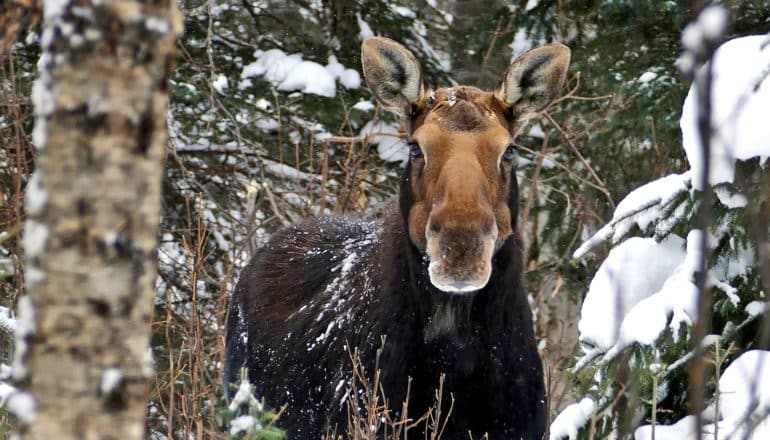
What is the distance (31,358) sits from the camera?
1.85m

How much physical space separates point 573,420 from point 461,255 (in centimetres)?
166

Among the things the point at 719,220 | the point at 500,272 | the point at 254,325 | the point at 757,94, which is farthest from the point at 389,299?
the point at 757,94

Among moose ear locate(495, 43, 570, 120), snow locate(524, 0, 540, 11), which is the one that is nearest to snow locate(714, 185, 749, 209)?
moose ear locate(495, 43, 570, 120)

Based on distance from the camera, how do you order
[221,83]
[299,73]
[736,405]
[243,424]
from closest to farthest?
[243,424] → [736,405] → [299,73] → [221,83]

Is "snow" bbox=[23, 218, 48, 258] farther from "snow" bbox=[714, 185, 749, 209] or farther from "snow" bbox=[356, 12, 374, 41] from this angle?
"snow" bbox=[356, 12, 374, 41]

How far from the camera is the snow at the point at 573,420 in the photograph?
5539 millimetres

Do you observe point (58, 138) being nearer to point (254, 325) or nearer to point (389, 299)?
point (389, 299)

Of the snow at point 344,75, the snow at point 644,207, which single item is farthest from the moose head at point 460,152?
the snow at point 344,75

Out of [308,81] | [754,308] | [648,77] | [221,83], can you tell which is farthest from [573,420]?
[221,83]

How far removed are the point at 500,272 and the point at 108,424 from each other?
3.32 meters

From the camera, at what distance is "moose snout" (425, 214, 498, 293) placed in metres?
4.42

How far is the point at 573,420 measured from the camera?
18.2 feet

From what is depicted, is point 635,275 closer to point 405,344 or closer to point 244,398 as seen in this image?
point 405,344

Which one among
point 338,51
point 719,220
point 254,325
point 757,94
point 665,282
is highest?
point 338,51
